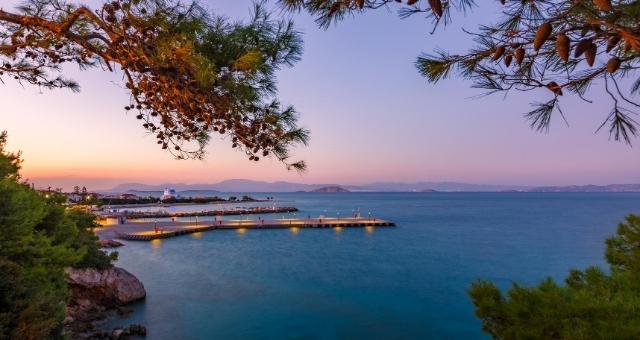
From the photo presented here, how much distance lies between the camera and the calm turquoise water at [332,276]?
16.0 m

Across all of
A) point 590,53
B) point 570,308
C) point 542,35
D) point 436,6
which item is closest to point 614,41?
point 590,53

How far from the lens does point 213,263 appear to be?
1102 inches

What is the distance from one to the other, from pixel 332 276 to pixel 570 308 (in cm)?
2195

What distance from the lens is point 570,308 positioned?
13.6 feet

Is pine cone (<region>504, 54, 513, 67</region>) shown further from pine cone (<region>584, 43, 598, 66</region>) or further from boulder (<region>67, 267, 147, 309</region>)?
boulder (<region>67, 267, 147, 309</region>)

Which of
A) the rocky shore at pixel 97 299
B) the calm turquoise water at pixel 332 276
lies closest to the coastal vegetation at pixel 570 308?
the calm turquoise water at pixel 332 276

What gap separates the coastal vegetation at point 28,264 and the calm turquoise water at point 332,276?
6173mm

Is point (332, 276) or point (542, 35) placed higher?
point (542, 35)

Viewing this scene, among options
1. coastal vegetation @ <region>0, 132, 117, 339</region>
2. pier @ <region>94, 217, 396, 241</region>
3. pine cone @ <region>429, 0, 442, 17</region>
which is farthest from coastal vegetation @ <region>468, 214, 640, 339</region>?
pier @ <region>94, 217, 396, 241</region>

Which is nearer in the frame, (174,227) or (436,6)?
(436,6)

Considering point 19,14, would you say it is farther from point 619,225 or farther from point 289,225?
point 289,225

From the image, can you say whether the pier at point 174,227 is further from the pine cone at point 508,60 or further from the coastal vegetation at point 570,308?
the pine cone at point 508,60

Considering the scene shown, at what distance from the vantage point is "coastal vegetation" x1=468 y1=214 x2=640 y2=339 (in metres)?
3.58

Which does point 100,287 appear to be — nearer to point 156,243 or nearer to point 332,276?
point 332,276
